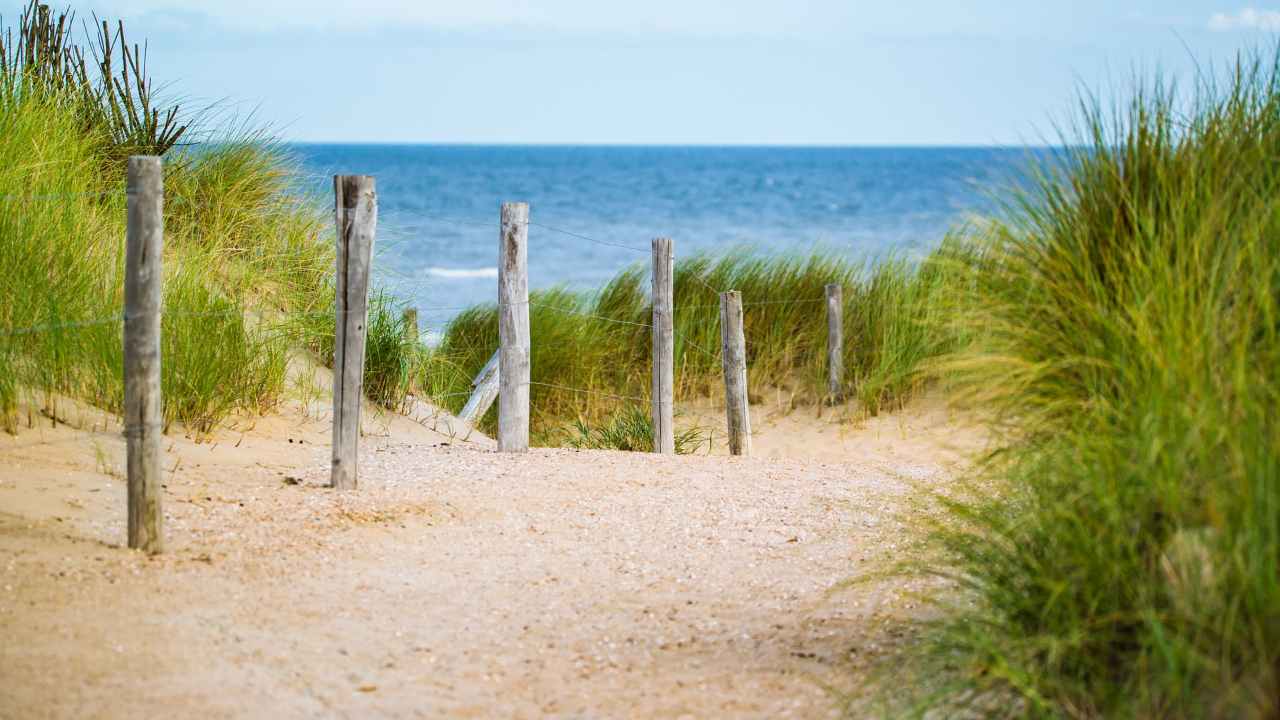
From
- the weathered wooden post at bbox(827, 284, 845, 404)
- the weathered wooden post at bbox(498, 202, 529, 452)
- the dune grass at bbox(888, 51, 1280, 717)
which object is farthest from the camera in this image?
the weathered wooden post at bbox(827, 284, 845, 404)

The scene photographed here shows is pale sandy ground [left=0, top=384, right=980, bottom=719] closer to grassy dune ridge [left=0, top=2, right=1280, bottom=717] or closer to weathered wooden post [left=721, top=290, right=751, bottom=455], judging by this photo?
grassy dune ridge [left=0, top=2, right=1280, bottom=717]

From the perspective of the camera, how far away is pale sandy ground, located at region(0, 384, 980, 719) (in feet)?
10.6

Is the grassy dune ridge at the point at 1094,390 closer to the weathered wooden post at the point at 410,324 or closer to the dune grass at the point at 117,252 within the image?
the dune grass at the point at 117,252

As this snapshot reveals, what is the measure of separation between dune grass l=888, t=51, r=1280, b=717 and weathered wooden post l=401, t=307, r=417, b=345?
4608 millimetres

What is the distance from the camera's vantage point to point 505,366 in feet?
22.1

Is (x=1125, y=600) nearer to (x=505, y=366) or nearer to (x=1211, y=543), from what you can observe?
(x=1211, y=543)

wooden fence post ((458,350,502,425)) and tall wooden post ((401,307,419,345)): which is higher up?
tall wooden post ((401,307,419,345))

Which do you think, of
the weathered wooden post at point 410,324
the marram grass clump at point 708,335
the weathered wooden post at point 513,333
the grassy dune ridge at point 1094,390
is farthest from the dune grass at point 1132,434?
the marram grass clump at point 708,335

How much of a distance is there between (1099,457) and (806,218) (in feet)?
126

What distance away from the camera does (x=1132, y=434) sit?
9.25ft

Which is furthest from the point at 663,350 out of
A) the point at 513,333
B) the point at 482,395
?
the point at 482,395

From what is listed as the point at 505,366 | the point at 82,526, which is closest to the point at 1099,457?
the point at 82,526

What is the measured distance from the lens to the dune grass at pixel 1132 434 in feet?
8.20

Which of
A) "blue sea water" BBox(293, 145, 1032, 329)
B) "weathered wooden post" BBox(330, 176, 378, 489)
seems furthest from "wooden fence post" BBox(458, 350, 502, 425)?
"weathered wooden post" BBox(330, 176, 378, 489)
